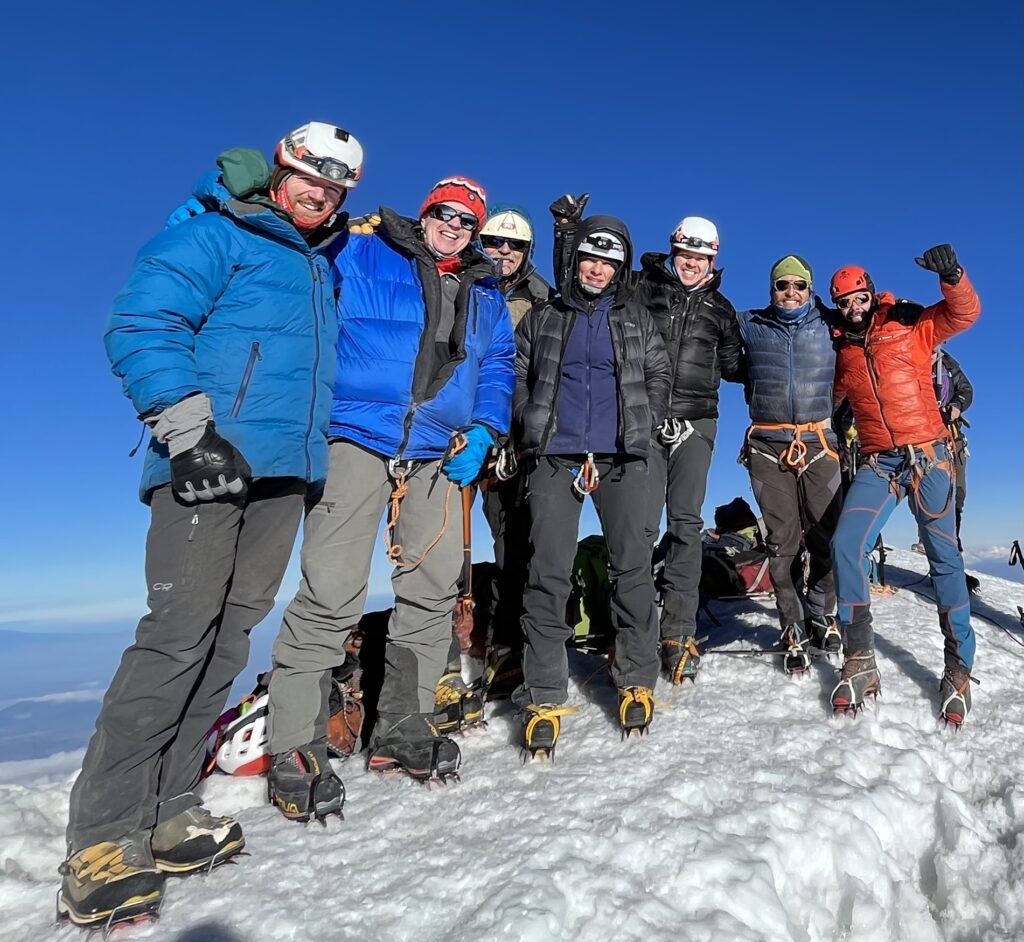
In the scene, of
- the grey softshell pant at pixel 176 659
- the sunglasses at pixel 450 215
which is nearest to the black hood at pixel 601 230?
the sunglasses at pixel 450 215

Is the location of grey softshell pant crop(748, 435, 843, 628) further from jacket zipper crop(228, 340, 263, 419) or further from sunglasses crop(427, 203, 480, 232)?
jacket zipper crop(228, 340, 263, 419)

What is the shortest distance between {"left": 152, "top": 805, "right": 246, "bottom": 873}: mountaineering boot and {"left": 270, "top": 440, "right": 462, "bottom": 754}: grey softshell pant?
64 centimetres

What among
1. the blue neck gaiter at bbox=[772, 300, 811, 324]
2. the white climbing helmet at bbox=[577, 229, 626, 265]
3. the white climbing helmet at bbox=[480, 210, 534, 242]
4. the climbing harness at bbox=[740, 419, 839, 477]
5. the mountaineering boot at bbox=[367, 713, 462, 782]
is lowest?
the mountaineering boot at bbox=[367, 713, 462, 782]

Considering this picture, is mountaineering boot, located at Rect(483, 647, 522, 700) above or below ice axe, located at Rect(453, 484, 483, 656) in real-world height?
below

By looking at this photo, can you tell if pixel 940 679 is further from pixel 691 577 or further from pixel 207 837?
pixel 207 837

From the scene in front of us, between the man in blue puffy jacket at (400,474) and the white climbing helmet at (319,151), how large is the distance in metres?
0.72

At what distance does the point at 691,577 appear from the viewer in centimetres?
645

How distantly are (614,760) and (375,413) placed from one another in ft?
9.63

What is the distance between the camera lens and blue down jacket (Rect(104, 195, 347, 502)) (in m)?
3.26

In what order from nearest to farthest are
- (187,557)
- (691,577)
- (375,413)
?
(187,557) → (375,413) → (691,577)

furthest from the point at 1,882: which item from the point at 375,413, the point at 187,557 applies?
the point at 375,413

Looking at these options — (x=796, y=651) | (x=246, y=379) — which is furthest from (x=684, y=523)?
(x=246, y=379)

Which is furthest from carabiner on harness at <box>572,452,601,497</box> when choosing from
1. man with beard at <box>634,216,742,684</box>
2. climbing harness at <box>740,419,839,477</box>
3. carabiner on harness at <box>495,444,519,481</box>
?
climbing harness at <box>740,419,839,477</box>

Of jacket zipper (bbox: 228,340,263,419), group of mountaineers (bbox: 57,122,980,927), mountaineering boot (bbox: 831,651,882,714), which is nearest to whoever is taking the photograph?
group of mountaineers (bbox: 57,122,980,927)
